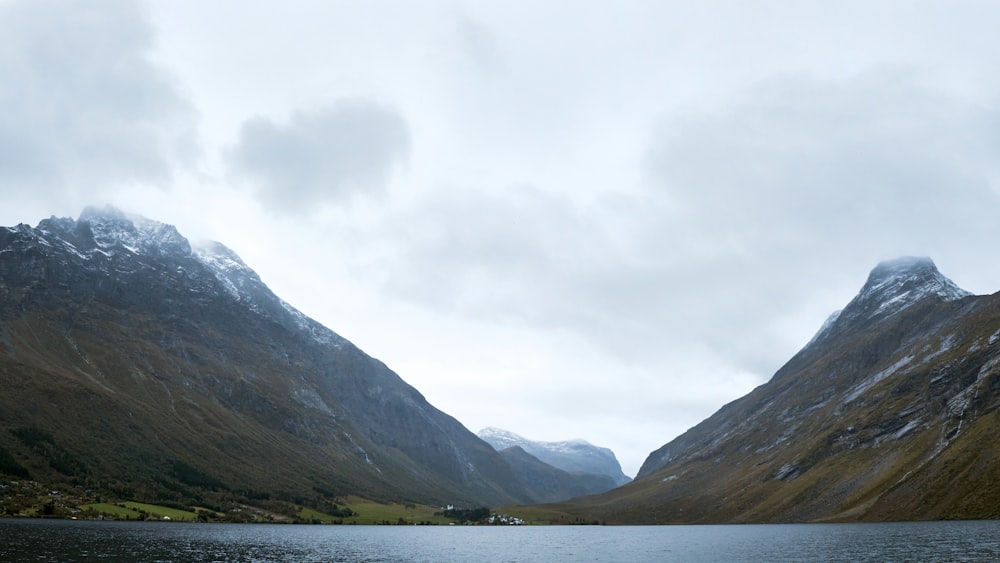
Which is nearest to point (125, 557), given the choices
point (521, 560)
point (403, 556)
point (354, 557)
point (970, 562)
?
point (354, 557)

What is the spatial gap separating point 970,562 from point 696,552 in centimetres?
5156

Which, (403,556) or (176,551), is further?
(403,556)

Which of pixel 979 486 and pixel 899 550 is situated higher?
pixel 979 486

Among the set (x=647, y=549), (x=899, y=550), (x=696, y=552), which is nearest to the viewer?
(x=899, y=550)

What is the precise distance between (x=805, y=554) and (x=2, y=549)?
115866 mm

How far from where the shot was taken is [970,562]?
8131 centimetres

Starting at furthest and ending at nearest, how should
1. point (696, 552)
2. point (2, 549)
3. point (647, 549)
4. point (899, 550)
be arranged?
1. point (647, 549)
2. point (696, 552)
3. point (899, 550)
4. point (2, 549)

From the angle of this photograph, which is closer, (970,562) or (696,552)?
(970,562)

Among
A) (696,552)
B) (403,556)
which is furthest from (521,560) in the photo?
(696,552)

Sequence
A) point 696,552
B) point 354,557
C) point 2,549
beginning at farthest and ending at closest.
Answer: point 696,552 → point 354,557 → point 2,549

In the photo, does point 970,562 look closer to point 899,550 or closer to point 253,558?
point 899,550

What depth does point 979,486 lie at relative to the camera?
19288cm

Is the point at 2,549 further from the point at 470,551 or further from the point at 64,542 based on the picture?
the point at 470,551

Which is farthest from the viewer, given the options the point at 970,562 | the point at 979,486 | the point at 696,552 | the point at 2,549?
the point at 979,486
